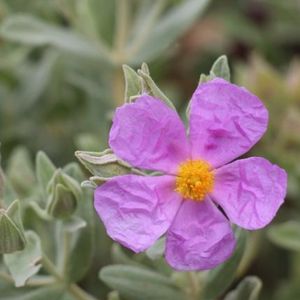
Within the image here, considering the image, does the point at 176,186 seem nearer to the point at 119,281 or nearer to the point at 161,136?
the point at 161,136

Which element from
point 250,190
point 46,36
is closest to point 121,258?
point 250,190

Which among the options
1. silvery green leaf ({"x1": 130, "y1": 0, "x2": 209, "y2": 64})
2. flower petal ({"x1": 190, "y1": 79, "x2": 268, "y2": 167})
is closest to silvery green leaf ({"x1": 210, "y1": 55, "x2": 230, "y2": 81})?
flower petal ({"x1": 190, "y1": 79, "x2": 268, "y2": 167})

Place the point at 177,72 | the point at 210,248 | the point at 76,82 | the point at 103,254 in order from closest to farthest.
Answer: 1. the point at 210,248
2. the point at 103,254
3. the point at 76,82
4. the point at 177,72

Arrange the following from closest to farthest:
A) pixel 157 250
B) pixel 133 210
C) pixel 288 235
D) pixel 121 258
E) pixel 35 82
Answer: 1. pixel 133 210
2. pixel 157 250
3. pixel 121 258
4. pixel 288 235
5. pixel 35 82

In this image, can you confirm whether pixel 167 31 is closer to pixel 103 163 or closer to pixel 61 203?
pixel 61 203

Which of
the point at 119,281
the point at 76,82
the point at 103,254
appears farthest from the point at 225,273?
the point at 76,82

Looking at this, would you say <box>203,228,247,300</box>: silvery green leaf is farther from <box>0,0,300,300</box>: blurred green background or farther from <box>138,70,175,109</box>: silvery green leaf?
<box>0,0,300,300</box>: blurred green background

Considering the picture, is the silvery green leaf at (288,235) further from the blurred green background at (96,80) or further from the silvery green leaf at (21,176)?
the silvery green leaf at (21,176)
